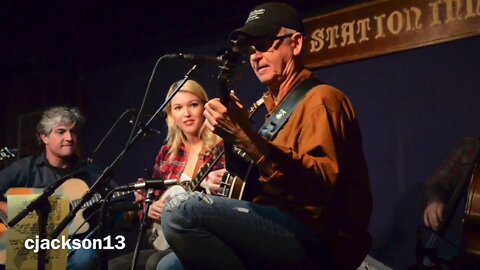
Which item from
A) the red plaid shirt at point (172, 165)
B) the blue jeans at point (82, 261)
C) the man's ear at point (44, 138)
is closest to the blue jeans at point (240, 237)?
the red plaid shirt at point (172, 165)

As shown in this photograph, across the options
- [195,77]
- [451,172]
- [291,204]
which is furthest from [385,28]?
[291,204]

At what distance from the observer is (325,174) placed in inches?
71.0

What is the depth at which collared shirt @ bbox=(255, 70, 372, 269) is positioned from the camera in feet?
5.88

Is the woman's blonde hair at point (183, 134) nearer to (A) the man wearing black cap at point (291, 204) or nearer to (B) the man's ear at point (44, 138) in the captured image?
(B) the man's ear at point (44, 138)

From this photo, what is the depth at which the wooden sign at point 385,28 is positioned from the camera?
3.72 m

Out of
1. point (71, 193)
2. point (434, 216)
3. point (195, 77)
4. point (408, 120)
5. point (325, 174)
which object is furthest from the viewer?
point (195, 77)

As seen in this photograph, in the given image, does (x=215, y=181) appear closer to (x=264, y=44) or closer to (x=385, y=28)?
(x=264, y=44)

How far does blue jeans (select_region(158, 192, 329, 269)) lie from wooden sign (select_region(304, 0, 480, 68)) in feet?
8.02

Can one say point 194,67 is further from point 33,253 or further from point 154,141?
point 154,141

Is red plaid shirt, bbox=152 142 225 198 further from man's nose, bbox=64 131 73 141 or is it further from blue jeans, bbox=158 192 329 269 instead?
blue jeans, bbox=158 192 329 269

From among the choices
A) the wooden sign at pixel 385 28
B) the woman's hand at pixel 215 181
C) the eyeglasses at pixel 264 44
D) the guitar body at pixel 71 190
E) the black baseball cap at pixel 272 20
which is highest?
the wooden sign at pixel 385 28

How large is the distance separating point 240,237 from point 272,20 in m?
0.84

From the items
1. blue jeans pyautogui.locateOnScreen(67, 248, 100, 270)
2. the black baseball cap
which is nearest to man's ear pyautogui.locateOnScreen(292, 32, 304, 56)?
the black baseball cap

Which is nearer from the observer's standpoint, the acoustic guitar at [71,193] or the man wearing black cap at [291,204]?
the man wearing black cap at [291,204]
